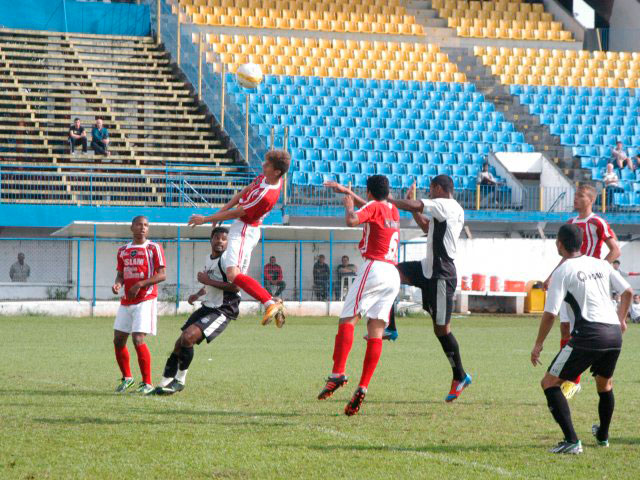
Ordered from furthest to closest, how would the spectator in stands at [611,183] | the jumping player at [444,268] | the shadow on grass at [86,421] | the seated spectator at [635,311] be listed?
the spectator in stands at [611,183] < the seated spectator at [635,311] < the jumping player at [444,268] < the shadow on grass at [86,421]

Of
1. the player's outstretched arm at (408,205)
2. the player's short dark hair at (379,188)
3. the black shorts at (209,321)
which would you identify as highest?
the player's short dark hair at (379,188)

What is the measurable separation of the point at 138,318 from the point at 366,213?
108 inches

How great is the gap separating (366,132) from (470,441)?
1040 inches

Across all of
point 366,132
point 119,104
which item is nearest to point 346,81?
point 366,132

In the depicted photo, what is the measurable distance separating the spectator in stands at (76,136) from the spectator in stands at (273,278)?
283 inches

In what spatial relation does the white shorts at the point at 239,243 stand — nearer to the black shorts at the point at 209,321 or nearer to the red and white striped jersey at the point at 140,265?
the black shorts at the point at 209,321

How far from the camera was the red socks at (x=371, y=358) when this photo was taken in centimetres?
881

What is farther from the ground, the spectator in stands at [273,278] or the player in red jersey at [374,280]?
the player in red jersey at [374,280]

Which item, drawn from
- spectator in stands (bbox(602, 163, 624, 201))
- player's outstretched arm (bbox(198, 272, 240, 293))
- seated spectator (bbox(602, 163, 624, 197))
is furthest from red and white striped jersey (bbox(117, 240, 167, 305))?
seated spectator (bbox(602, 163, 624, 197))

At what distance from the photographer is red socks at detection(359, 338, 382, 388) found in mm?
8812

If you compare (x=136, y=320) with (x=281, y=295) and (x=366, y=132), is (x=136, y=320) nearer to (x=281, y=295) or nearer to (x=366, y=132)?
(x=281, y=295)

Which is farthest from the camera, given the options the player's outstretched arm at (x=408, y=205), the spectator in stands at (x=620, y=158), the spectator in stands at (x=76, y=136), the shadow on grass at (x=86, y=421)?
the spectator in stands at (x=620, y=158)

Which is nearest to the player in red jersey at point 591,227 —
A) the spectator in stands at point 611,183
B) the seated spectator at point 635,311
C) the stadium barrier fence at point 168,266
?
the stadium barrier fence at point 168,266

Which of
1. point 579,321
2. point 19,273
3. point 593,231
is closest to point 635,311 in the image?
point 19,273
